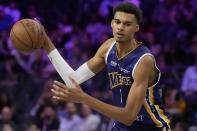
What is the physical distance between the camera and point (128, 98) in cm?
328

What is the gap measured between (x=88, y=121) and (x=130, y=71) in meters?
3.84

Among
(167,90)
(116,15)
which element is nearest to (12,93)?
(167,90)

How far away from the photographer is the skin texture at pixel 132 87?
300 cm

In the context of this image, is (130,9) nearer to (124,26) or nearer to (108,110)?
(124,26)

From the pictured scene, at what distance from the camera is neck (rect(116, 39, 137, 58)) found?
149 inches

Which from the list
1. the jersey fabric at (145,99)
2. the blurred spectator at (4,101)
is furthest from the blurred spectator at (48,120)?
the jersey fabric at (145,99)

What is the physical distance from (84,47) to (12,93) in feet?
7.56

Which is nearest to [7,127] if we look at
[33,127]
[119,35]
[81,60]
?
[33,127]

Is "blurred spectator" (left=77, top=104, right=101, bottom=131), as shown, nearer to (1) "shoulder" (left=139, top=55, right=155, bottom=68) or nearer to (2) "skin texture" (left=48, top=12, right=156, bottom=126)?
→ (2) "skin texture" (left=48, top=12, right=156, bottom=126)

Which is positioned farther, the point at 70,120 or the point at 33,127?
the point at 70,120

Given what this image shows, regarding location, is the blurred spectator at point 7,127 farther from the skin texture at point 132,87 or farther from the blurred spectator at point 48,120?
the skin texture at point 132,87

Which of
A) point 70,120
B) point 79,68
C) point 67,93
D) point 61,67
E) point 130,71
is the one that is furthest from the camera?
point 70,120

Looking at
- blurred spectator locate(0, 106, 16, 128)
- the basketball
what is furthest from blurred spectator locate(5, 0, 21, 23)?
the basketball

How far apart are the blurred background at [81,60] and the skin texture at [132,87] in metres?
2.08
